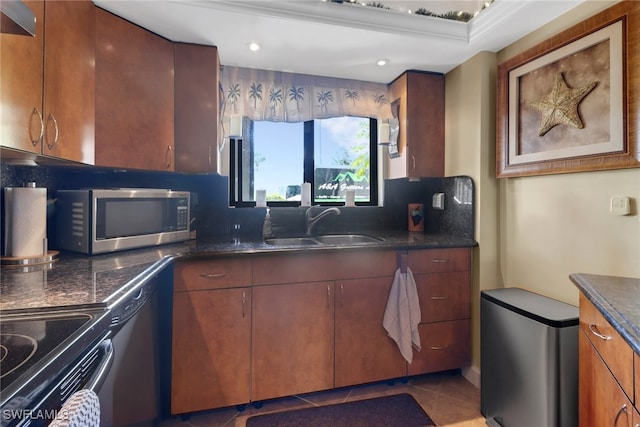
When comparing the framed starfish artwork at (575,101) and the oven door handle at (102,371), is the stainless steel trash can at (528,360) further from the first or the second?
the oven door handle at (102,371)

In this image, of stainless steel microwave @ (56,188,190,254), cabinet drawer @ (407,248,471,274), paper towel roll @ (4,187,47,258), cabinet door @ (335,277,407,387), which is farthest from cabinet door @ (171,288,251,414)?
cabinet drawer @ (407,248,471,274)

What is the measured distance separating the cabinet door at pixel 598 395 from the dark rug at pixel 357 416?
2.74ft

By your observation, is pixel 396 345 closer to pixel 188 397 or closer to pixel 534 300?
pixel 534 300

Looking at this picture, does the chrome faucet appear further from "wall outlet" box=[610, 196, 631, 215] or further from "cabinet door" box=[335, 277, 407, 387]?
"wall outlet" box=[610, 196, 631, 215]

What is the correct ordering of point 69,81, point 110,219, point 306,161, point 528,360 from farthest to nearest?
point 306,161
point 110,219
point 528,360
point 69,81

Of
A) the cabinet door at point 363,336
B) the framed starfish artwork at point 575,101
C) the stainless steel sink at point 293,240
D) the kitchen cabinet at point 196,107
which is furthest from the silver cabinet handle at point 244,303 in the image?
the framed starfish artwork at point 575,101

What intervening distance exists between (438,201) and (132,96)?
7.22 feet

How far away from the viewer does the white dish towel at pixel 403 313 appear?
1.95 metres

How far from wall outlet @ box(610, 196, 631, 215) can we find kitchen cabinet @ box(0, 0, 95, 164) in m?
2.37

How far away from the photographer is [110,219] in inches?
63.4

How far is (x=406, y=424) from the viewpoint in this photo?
1.72 m

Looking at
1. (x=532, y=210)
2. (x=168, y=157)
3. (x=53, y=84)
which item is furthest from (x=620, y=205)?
(x=53, y=84)

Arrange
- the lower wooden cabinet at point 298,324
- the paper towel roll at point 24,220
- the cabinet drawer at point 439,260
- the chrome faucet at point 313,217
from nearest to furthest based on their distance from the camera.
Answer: the paper towel roll at point 24,220
the lower wooden cabinet at point 298,324
the cabinet drawer at point 439,260
the chrome faucet at point 313,217

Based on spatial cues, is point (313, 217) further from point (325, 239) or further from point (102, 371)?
point (102, 371)
